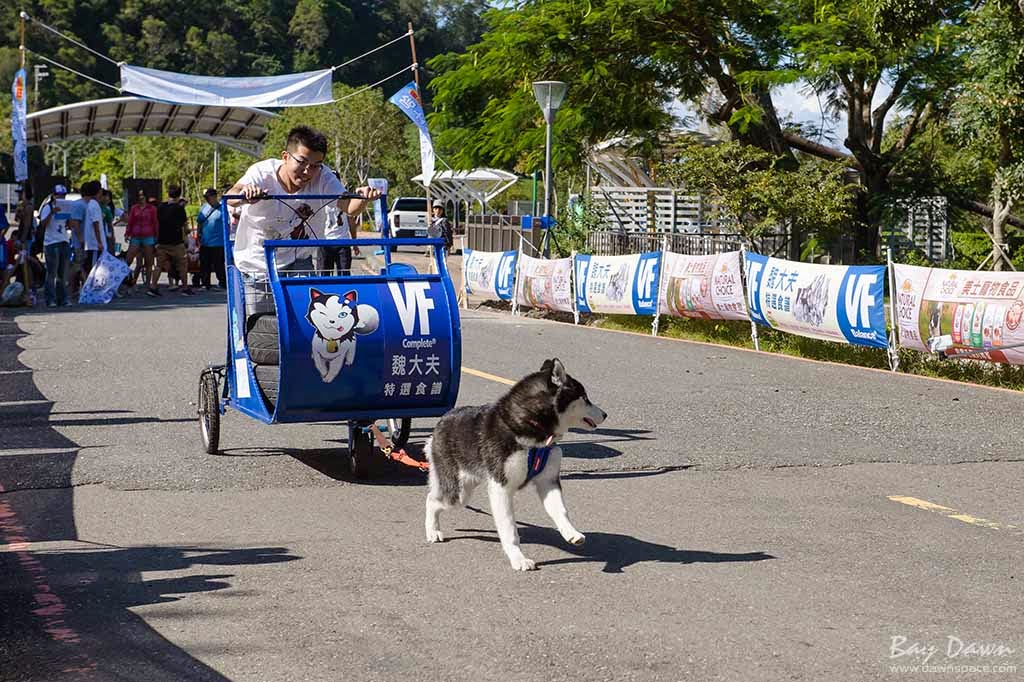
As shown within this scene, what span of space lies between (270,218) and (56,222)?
14564 millimetres

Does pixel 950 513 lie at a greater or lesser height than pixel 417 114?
lesser

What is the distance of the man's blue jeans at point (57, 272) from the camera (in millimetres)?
22359

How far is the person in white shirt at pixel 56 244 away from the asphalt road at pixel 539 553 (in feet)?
35.2

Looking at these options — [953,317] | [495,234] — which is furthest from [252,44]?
[953,317]

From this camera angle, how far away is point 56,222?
22156 mm

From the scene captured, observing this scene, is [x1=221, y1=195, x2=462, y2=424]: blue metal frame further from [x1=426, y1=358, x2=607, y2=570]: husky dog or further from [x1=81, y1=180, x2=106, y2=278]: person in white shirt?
[x1=81, y1=180, x2=106, y2=278]: person in white shirt

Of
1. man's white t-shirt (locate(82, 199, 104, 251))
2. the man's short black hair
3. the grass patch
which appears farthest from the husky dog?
man's white t-shirt (locate(82, 199, 104, 251))

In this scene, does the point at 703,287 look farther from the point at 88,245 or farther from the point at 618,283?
the point at 88,245

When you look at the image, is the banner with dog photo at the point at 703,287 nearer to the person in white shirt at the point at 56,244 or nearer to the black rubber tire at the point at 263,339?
the person in white shirt at the point at 56,244

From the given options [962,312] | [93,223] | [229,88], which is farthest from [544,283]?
[229,88]

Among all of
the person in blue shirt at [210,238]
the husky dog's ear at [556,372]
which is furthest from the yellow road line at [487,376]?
the person in blue shirt at [210,238]

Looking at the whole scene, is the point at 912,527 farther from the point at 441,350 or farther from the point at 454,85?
the point at 454,85

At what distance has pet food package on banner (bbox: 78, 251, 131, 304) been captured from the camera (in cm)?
2383

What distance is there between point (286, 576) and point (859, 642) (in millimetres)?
2487
